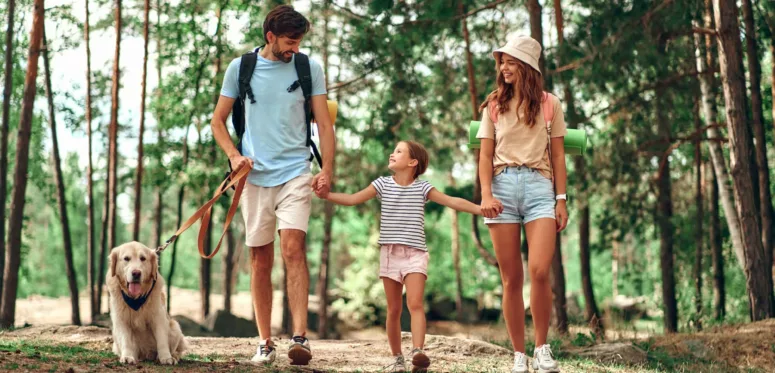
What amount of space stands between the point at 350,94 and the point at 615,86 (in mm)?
7532

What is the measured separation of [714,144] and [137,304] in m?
13.4

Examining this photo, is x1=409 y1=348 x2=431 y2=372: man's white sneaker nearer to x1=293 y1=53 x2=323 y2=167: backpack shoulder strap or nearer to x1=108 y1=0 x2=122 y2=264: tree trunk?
x1=293 y1=53 x2=323 y2=167: backpack shoulder strap

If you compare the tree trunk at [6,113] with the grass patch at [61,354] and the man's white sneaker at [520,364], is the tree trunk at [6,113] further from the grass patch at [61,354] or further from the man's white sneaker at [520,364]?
the man's white sneaker at [520,364]

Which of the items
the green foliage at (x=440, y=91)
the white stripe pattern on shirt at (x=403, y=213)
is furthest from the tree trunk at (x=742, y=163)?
the white stripe pattern on shirt at (x=403, y=213)

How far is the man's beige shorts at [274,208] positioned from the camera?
7215 mm

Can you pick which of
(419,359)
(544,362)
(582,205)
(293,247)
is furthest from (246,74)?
(582,205)

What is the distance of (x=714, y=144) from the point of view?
1756 centimetres

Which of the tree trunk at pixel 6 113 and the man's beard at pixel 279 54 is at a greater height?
the tree trunk at pixel 6 113

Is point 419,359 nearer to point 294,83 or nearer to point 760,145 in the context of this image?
point 294,83

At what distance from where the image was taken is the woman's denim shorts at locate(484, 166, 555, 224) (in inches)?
271

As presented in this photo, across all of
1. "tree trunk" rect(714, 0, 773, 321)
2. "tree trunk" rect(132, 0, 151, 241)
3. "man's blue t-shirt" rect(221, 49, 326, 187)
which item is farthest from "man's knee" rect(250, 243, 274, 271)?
"tree trunk" rect(132, 0, 151, 241)

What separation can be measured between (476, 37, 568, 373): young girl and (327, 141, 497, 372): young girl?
0.28 m

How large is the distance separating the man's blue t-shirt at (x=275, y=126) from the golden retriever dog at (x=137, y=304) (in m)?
1.08

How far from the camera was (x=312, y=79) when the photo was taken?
742cm
